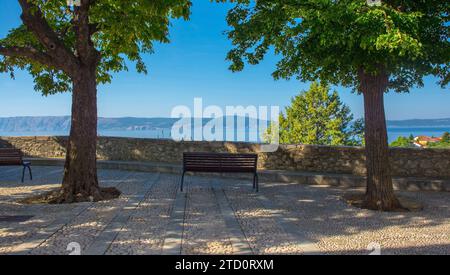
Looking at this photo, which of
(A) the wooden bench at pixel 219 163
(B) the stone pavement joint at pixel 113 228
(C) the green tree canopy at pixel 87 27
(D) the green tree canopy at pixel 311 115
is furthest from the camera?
(D) the green tree canopy at pixel 311 115

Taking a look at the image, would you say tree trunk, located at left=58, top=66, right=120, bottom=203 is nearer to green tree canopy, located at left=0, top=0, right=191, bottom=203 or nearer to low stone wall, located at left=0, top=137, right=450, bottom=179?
green tree canopy, located at left=0, top=0, right=191, bottom=203

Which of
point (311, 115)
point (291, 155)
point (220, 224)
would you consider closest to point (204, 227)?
point (220, 224)

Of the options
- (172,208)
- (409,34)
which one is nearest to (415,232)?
(409,34)

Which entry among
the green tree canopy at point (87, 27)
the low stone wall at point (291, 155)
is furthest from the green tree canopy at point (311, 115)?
the green tree canopy at point (87, 27)

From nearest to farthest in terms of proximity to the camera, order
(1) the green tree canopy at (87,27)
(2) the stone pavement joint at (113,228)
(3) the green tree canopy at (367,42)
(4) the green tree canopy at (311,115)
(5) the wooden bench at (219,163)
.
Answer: (2) the stone pavement joint at (113,228) < (3) the green tree canopy at (367,42) < (1) the green tree canopy at (87,27) < (5) the wooden bench at (219,163) < (4) the green tree canopy at (311,115)

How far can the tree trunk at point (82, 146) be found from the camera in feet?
28.2

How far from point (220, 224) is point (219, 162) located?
3.83 metres

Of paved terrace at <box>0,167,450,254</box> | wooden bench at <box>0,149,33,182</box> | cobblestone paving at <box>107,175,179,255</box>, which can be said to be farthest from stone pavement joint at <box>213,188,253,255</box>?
wooden bench at <box>0,149,33,182</box>

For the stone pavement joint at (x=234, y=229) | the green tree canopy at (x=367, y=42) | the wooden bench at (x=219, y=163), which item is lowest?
the stone pavement joint at (x=234, y=229)

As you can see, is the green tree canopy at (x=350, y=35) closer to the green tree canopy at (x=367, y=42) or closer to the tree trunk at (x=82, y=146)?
the green tree canopy at (x=367, y=42)

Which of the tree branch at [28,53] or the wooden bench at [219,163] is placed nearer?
the tree branch at [28,53]

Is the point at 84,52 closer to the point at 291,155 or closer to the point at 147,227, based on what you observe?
the point at 147,227

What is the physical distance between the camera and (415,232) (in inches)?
242

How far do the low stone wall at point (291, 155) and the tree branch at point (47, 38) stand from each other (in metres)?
6.51
